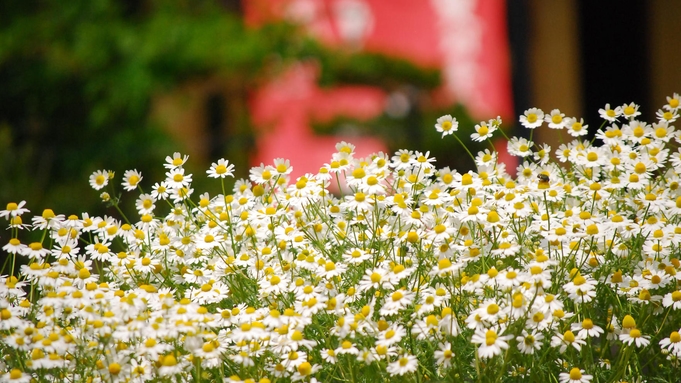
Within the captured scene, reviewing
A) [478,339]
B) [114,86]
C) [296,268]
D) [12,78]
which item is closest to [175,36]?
[114,86]

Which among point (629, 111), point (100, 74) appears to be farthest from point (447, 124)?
point (100, 74)

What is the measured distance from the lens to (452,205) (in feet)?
2.91

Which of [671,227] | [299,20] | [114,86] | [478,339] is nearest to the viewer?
[478,339]

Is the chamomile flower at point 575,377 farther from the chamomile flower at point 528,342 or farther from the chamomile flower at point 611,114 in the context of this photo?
the chamomile flower at point 611,114

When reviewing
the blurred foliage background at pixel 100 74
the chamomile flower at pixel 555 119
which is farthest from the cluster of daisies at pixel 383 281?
the blurred foliage background at pixel 100 74

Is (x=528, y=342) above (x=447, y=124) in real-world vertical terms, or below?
below

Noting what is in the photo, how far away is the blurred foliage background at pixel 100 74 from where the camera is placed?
2648 millimetres

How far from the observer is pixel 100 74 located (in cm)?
272

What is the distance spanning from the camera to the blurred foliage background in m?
2.65

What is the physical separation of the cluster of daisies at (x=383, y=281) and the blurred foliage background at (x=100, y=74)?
1693mm

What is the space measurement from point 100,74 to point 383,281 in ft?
7.27

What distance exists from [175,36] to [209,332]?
6.98 feet

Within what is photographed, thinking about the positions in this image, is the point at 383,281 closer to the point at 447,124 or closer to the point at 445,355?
the point at 445,355

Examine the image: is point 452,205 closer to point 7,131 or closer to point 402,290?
point 402,290
